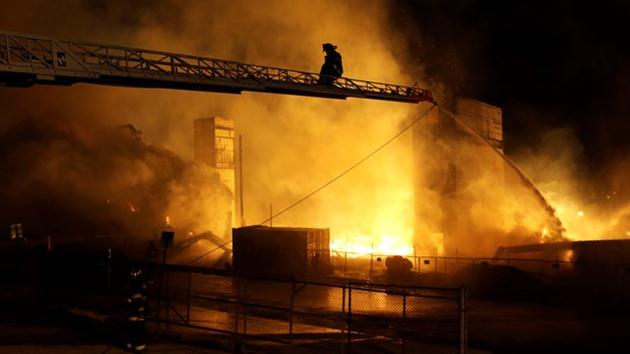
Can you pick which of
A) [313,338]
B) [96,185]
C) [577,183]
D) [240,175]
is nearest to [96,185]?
[96,185]

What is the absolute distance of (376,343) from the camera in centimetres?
1045

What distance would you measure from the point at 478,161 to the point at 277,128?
47.0ft

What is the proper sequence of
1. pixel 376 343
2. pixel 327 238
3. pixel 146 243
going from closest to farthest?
pixel 376 343 < pixel 327 238 < pixel 146 243

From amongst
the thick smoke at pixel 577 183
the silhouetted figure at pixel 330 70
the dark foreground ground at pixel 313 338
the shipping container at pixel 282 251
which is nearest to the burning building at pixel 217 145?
the shipping container at pixel 282 251

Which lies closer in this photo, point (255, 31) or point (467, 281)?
point (467, 281)

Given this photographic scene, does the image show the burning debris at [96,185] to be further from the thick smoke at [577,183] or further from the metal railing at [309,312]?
the thick smoke at [577,183]

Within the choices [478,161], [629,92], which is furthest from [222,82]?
[629,92]

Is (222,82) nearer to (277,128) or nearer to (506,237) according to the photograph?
(506,237)

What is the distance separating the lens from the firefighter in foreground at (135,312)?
28.7 feet

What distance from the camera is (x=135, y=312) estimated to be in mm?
8992

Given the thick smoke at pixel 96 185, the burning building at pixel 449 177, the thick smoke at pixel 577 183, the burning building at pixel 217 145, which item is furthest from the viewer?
the burning building at pixel 217 145

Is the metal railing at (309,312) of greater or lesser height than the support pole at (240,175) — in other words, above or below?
below

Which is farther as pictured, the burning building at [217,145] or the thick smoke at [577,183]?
the burning building at [217,145]

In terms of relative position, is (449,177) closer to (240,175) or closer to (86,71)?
(240,175)
